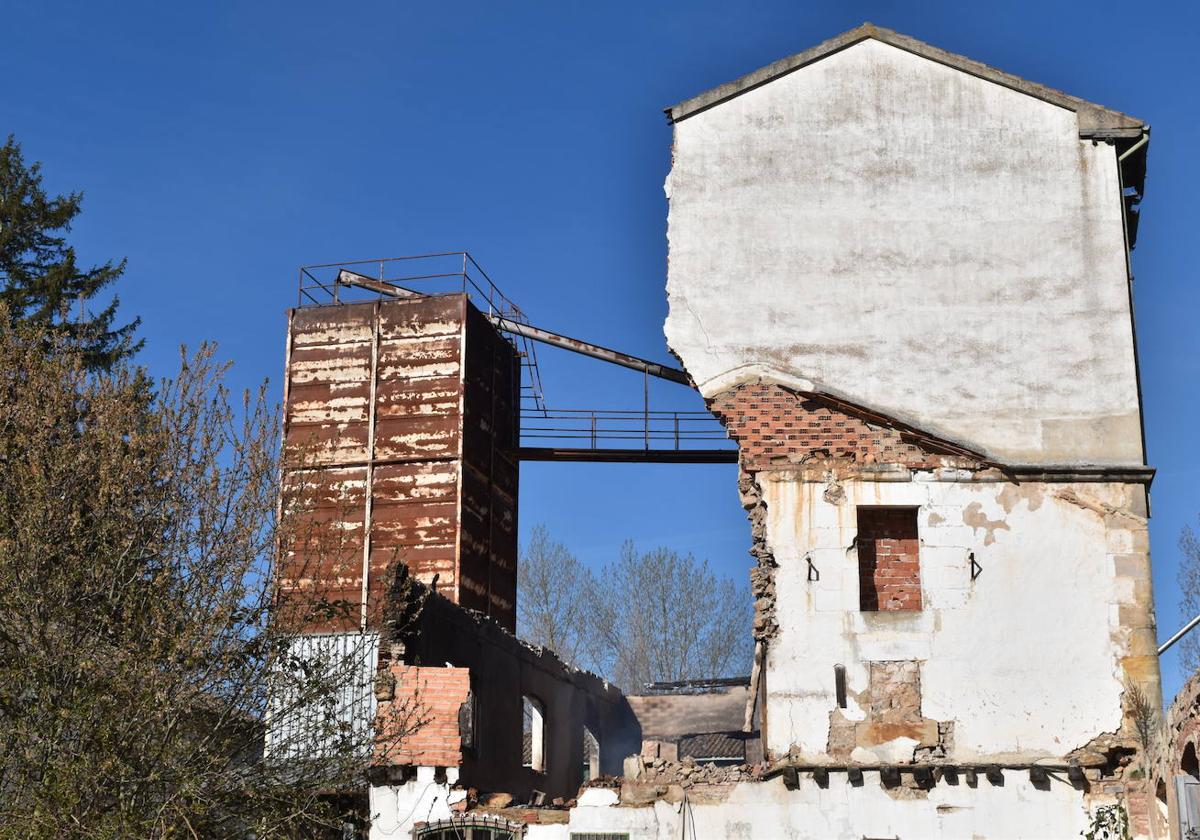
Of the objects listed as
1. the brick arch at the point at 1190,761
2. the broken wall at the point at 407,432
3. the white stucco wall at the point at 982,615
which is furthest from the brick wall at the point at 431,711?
the brick arch at the point at 1190,761

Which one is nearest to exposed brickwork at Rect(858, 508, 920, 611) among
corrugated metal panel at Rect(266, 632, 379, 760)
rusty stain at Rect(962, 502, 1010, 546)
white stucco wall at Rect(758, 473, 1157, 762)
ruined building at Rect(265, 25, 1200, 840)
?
ruined building at Rect(265, 25, 1200, 840)

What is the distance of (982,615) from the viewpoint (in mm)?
16672

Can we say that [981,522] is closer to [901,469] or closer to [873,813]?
[901,469]

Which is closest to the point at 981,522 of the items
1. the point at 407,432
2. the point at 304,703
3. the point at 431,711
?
the point at 431,711

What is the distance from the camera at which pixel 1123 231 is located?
18281 mm

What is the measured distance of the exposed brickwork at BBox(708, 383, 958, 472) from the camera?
17.5m

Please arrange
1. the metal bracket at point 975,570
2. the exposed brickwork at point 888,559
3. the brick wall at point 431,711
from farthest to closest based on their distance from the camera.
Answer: the brick wall at point 431,711 → the exposed brickwork at point 888,559 → the metal bracket at point 975,570

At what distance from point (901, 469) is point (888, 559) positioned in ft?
3.69

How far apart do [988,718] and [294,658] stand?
7.99 meters

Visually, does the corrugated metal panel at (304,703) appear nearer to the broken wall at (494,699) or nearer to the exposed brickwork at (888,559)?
the broken wall at (494,699)

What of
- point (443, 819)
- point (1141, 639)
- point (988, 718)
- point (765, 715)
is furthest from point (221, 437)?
point (1141, 639)

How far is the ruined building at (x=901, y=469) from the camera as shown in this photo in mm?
16234

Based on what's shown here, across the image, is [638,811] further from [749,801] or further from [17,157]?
[17,157]

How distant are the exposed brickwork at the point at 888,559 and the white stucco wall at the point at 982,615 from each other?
31 centimetres
